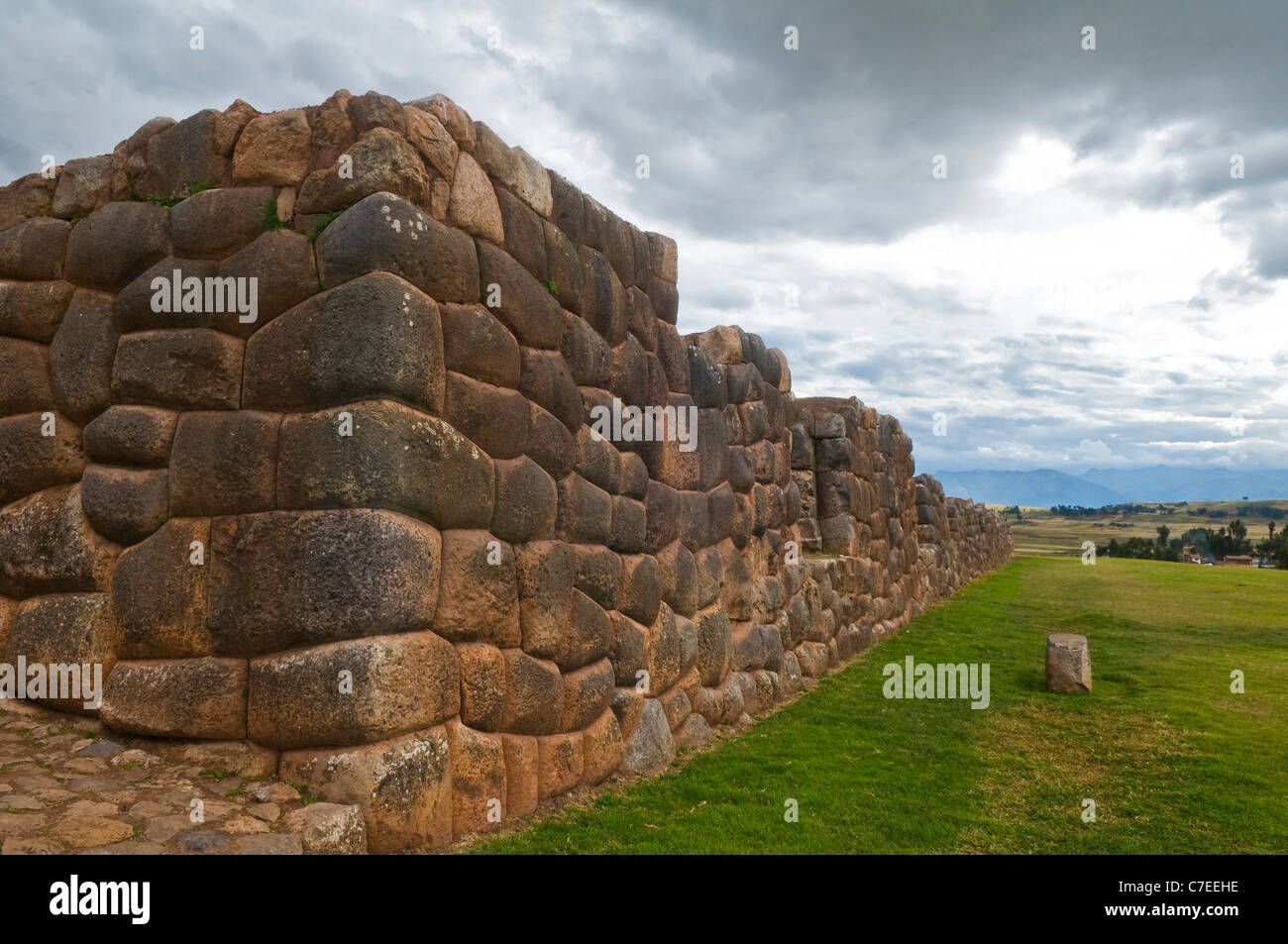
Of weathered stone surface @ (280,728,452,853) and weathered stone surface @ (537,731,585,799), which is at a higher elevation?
weathered stone surface @ (280,728,452,853)

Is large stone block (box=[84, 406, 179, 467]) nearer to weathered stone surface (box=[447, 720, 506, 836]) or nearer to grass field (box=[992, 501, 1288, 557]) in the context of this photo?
weathered stone surface (box=[447, 720, 506, 836])

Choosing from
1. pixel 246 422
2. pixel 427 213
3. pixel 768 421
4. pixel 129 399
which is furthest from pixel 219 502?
pixel 768 421

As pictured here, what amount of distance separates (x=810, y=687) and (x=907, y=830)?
18.0 ft

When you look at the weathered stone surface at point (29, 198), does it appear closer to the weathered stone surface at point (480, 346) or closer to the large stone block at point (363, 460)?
the large stone block at point (363, 460)

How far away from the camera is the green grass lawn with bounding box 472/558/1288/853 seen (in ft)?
19.1

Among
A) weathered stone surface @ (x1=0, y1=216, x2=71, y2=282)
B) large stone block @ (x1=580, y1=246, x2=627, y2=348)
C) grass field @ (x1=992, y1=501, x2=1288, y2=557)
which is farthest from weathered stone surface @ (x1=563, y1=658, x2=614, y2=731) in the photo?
grass field @ (x1=992, y1=501, x2=1288, y2=557)

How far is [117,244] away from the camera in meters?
5.54

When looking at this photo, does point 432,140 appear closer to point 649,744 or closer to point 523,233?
point 523,233

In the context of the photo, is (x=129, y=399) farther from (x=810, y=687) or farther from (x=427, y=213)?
(x=810, y=687)

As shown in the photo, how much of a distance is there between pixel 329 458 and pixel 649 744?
3.96 m

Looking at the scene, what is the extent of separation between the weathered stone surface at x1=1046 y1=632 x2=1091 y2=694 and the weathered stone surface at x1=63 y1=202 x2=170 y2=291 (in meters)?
10.7

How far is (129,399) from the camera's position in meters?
5.33

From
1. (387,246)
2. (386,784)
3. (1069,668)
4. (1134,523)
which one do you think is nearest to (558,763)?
(386,784)

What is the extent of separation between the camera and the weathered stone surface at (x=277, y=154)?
534 centimetres
